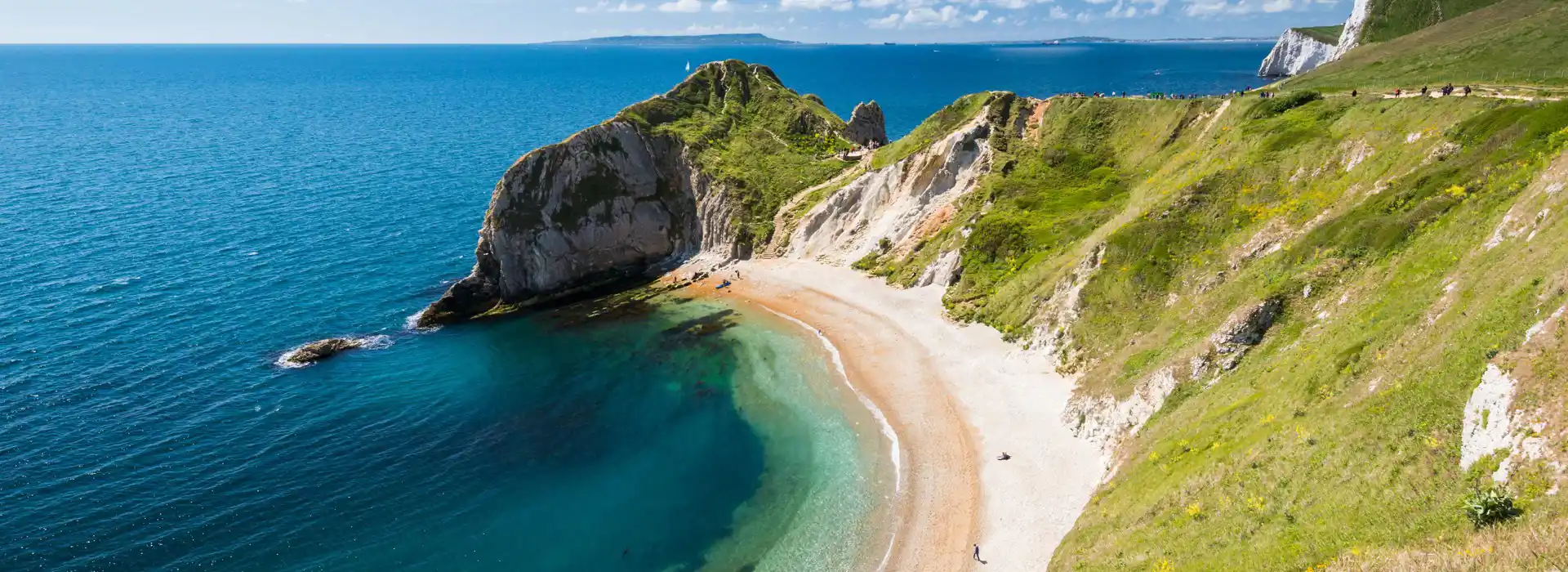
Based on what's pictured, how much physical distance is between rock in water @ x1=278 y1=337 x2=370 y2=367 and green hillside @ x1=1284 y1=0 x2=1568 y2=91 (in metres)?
96.2

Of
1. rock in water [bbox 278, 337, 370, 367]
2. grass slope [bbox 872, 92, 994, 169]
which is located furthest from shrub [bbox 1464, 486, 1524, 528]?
rock in water [bbox 278, 337, 370, 367]

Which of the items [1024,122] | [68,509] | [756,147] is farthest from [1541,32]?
[68,509]

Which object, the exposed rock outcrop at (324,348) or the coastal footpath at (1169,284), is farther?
the exposed rock outcrop at (324,348)

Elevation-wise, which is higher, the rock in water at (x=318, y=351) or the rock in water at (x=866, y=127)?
the rock in water at (x=866, y=127)

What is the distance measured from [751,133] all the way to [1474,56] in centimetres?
8155

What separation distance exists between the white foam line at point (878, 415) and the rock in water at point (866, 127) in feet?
169

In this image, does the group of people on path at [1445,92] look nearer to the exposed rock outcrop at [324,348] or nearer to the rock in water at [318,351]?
the exposed rock outcrop at [324,348]

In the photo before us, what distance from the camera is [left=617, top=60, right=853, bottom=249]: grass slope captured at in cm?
9194

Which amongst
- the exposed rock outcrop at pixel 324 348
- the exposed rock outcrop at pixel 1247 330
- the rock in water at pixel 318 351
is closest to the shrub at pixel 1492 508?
the exposed rock outcrop at pixel 1247 330

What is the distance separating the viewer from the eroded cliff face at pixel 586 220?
82.2 metres

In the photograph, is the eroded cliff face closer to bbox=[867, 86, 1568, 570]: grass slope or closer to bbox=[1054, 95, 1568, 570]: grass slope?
bbox=[867, 86, 1568, 570]: grass slope

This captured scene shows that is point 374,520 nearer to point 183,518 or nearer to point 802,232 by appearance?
point 183,518

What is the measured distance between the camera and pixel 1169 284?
167ft

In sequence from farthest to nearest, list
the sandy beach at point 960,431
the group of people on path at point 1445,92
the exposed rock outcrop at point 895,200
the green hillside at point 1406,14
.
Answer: the green hillside at point 1406,14, the exposed rock outcrop at point 895,200, the group of people on path at point 1445,92, the sandy beach at point 960,431
